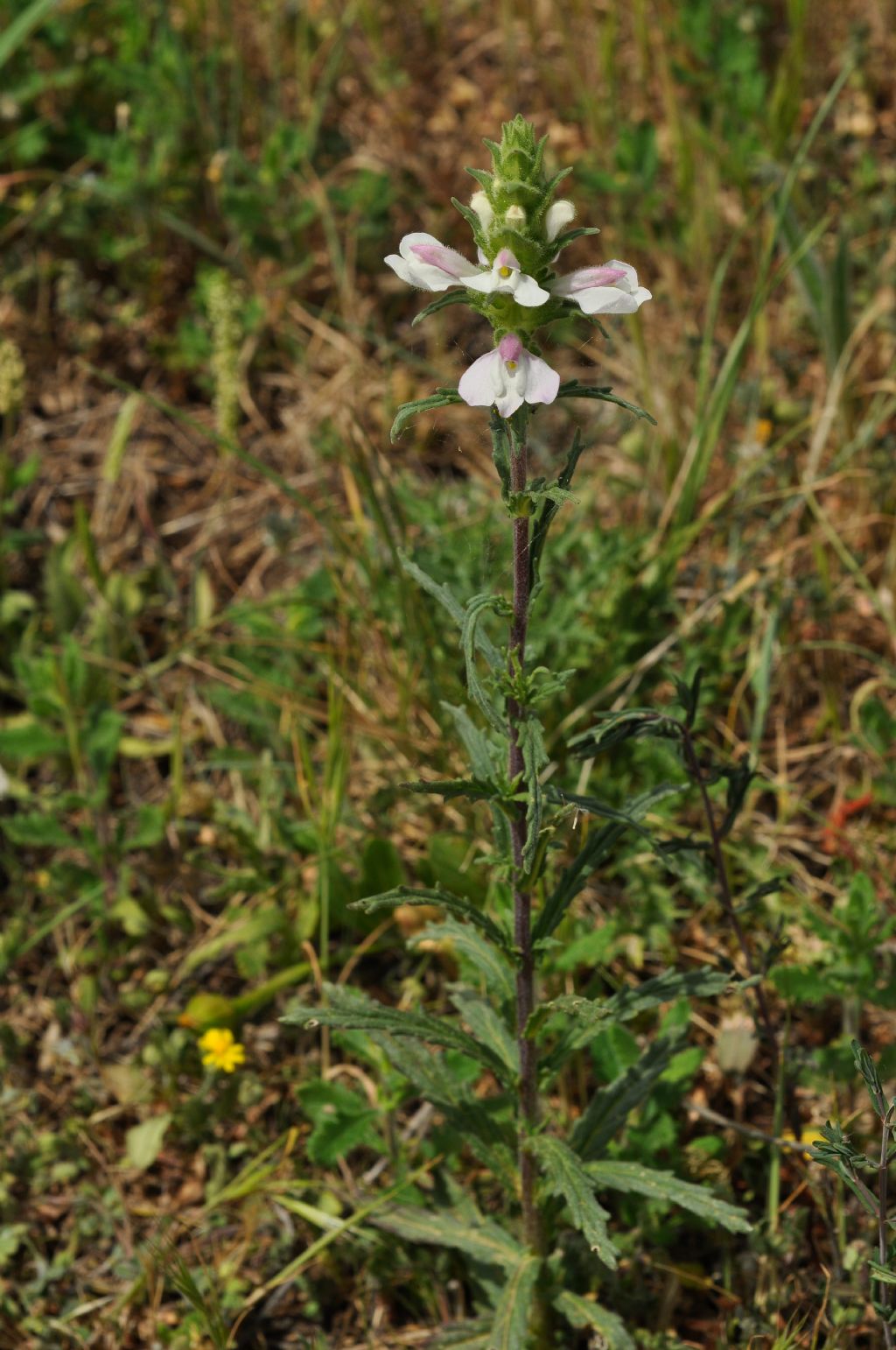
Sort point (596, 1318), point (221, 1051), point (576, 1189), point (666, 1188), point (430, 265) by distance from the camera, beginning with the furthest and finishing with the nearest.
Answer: point (221, 1051), point (596, 1318), point (666, 1188), point (576, 1189), point (430, 265)

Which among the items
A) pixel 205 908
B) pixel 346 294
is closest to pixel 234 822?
pixel 205 908

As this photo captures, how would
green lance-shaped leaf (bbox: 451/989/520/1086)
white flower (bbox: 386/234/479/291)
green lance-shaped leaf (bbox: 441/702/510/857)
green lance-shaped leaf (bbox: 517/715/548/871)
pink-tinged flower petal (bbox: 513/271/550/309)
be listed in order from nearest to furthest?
Answer: pink-tinged flower petal (bbox: 513/271/550/309), white flower (bbox: 386/234/479/291), green lance-shaped leaf (bbox: 517/715/548/871), green lance-shaped leaf (bbox: 441/702/510/857), green lance-shaped leaf (bbox: 451/989/520/1086)

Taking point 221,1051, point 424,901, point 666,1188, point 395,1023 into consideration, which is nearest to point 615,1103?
point 666,1188

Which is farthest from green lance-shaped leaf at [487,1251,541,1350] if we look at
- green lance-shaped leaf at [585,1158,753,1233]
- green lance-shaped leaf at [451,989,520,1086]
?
green lance-shaped leaf at [451,989,520,1086]

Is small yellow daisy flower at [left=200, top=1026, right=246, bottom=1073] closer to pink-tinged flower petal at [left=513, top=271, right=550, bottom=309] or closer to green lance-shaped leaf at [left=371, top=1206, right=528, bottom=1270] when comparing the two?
green lance-shaped leaf at [left=371, top=1206, right=528, bottom=1270]

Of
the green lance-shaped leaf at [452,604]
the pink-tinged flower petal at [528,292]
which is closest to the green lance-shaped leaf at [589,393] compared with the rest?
the pink-tinged flower petal at [528,292]

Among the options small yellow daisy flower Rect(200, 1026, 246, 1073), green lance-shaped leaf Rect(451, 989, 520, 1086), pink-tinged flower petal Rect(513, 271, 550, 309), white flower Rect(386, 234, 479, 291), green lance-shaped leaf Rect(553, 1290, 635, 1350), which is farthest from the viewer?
small yellow daisy flower Rect(200, 1026, 246, 1073)

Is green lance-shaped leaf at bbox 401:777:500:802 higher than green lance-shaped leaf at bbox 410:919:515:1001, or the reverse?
green lance-shaped leaf at bbox 401:777:500:802

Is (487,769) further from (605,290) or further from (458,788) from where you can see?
(605,290)
